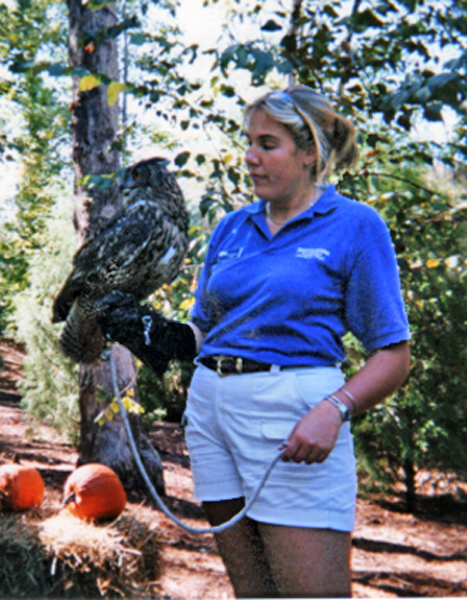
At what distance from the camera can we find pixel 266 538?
47.3 inches

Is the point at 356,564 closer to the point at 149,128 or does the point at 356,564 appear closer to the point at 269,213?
the point at 269,213

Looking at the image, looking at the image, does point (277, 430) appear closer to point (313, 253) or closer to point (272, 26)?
point (313, 253)

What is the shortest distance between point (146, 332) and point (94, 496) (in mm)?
2093

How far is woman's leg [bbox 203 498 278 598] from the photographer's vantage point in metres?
1.29

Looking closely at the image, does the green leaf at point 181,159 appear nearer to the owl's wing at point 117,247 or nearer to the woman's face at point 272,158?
the owl's wing at point 117,247

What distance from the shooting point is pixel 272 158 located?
4.03ft

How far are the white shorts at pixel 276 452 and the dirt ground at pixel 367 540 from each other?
218cm

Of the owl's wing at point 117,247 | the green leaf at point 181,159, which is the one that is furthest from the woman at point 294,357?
the green leaf at point 181,159

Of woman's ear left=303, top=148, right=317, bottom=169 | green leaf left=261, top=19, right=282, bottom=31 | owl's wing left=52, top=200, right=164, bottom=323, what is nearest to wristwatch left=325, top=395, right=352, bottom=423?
woman's ear left=303, top=148, right=317, bottom=169

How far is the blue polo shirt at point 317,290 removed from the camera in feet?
3.84

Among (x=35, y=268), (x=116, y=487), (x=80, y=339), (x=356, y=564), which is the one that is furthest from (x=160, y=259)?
(x=35, y=268)

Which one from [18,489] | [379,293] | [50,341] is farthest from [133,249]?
[50,341]

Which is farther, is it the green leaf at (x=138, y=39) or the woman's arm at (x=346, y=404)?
the green leaf at (x=138, y=39)

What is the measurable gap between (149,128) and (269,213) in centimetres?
986
